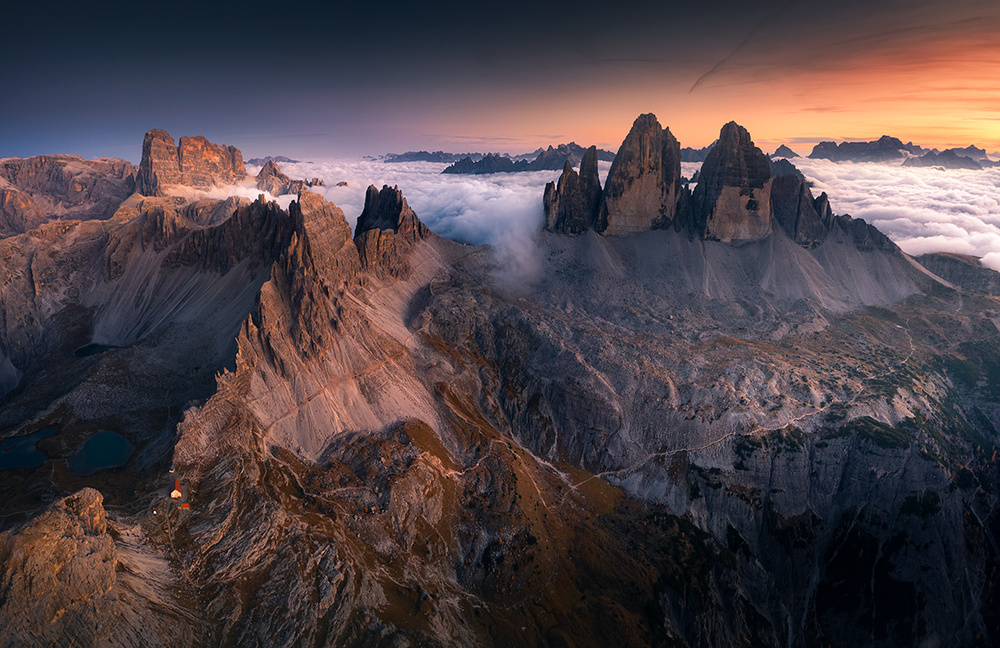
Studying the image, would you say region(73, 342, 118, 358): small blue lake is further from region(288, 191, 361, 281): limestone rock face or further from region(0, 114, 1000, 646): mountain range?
region(288, 191, 361, 281): limestone rock face

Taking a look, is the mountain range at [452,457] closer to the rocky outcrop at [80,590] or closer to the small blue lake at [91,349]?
the rocky outcrop at [80,590]

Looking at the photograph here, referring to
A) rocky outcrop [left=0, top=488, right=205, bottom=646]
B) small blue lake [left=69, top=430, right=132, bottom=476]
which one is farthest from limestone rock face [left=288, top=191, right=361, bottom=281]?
rocky outcrop [left=0, top=488, right=205, bottom=646]

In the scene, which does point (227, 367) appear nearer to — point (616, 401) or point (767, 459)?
point (616, 401)

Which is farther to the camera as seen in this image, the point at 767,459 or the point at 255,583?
the point at 767,459

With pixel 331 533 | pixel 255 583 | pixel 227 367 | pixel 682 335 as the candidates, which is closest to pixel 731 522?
pixel 682 335

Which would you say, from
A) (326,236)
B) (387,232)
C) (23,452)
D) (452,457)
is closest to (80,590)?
(23,452)

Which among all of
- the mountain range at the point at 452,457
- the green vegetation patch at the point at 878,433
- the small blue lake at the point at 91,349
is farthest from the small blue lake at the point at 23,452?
the green vegetation patch at the point at 878,433
